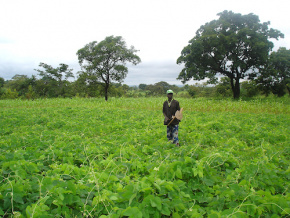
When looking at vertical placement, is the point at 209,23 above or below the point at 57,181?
above

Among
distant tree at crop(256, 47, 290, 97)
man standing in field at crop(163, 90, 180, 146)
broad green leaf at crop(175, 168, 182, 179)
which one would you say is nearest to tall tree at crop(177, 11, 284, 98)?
distant tree at crop(256, 47, 290, 97)

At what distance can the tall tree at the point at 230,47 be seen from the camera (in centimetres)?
2006

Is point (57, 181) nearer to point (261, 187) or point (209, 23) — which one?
point (261, 187)

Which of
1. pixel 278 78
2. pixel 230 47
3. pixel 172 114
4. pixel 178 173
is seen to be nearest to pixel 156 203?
pixel 178 173

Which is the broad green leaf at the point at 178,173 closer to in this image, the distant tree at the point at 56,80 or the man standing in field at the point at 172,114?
the man standing in field at the point at 172,114

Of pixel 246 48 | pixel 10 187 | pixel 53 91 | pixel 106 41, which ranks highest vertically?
pixel 106 41

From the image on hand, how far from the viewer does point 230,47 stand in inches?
827

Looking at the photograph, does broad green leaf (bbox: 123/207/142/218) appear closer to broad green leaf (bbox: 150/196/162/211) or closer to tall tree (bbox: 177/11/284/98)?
broad green leaf (bbox: 150/196/162/211)

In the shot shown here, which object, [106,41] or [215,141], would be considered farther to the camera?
[106,41]

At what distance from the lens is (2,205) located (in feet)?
6.68

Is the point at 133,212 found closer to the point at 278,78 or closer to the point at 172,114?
the point at 172,114

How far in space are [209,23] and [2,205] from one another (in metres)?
25.9

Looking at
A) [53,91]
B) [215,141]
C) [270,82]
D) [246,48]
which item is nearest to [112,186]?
[215,141]

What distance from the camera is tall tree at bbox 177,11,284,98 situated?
2006 cm
